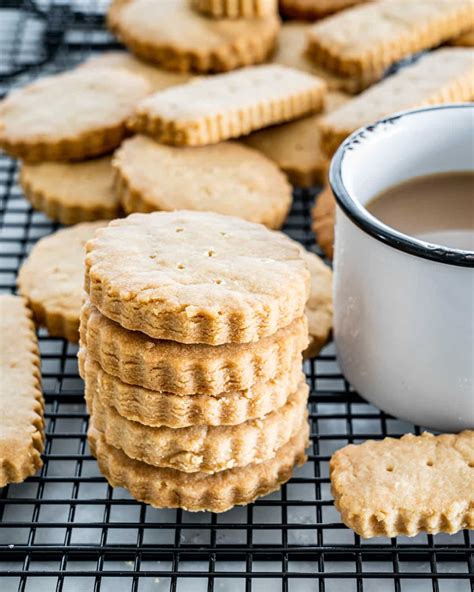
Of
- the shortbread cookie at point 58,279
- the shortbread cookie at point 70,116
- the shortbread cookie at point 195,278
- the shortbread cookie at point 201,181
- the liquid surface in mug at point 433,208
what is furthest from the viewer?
the shortbread cookie at point 70,116

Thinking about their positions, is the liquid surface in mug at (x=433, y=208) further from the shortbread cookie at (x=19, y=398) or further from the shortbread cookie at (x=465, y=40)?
the shortbread cookie at (x=465, y=40)

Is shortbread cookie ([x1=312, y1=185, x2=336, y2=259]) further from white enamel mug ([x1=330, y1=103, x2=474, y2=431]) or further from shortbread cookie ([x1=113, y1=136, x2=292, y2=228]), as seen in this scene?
white enamel mug ([x1=330, y1=103, x2=474, y2=431])

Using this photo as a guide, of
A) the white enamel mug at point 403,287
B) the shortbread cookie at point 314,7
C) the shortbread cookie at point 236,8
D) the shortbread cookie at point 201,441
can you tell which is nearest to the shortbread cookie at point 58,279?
the shortbread cookie at point 201,441

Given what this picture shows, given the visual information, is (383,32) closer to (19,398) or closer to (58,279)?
(58,279)

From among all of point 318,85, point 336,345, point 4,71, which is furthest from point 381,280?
point 4,71

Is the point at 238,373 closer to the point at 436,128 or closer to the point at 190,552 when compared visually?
the point at 190,552

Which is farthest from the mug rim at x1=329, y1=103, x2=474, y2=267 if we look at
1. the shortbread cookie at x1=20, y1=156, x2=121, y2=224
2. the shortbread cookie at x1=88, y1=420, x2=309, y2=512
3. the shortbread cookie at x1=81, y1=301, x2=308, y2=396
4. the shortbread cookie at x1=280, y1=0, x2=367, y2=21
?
the shortbread cookie at x1=280, y1=0, x2=367, y2=21
